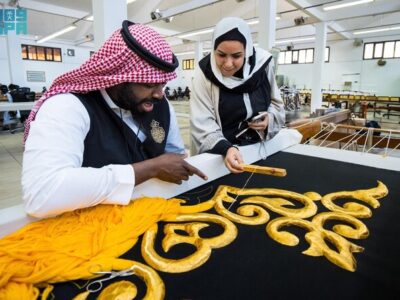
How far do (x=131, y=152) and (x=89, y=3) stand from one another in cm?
779

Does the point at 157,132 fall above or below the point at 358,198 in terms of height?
above

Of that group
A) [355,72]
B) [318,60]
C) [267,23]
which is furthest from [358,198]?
[355,72]

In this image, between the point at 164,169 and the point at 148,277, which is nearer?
the point at 148,277

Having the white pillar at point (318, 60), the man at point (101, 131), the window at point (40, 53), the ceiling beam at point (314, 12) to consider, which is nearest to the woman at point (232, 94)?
the man at point (101, 131)

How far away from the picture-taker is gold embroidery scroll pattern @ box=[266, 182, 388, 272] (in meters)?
0.70

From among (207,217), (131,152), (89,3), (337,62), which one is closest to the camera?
(207,217)

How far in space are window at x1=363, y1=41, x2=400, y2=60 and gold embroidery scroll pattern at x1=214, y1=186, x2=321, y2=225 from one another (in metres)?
13.1

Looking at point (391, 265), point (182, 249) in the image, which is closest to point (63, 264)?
point (182, 249)

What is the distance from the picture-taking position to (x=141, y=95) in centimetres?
91

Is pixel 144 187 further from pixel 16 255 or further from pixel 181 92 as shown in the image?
pixel 181 92

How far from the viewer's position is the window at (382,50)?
1131cm

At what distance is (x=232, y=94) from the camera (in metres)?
1.39

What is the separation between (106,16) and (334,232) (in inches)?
106

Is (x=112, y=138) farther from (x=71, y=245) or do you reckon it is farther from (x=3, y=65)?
(x=3, y=65)
